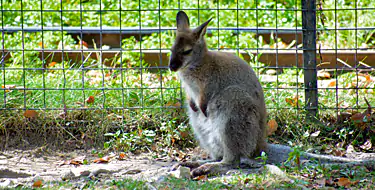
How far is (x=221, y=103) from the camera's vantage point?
5.50m

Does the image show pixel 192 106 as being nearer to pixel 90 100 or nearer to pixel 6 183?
pixel 90 100

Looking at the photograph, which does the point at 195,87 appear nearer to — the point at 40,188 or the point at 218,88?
the point at 218,88

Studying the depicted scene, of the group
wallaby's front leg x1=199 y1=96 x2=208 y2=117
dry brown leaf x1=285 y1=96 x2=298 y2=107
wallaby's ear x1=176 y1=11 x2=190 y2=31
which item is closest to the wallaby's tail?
wallaby's front leg x1=199 y1=96 x2=208 y2=117

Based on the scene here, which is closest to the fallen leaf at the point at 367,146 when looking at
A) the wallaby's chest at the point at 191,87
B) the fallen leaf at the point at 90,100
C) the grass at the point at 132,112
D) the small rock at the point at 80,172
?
the grass at the point at 132,112

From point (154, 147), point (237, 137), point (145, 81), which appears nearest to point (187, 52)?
point (237, 137)

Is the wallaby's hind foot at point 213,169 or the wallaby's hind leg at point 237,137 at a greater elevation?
the wallaby's hind leg at point 237,137

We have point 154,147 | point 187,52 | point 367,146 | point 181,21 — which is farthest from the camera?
point 154,147

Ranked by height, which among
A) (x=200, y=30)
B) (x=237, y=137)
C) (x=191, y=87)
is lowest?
(x=237, y=137)

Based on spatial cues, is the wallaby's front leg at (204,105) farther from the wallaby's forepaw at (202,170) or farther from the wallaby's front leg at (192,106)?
the wallaby's forepaw at (202,170)

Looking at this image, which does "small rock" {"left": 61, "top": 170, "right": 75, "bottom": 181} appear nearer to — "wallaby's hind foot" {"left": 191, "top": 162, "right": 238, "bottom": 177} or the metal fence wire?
"wallaby's hind foot" {"left": 191, "top": 162, "right": 238, "bottom": 177}

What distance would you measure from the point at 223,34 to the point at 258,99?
4025 millimetres

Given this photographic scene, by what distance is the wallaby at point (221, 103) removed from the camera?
17.7 feet

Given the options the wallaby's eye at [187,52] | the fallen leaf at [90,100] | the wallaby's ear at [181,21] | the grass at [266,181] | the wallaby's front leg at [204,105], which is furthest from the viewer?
the fallen leaf at [90,100]

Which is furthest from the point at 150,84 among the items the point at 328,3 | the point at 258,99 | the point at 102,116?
the point at 328,3
